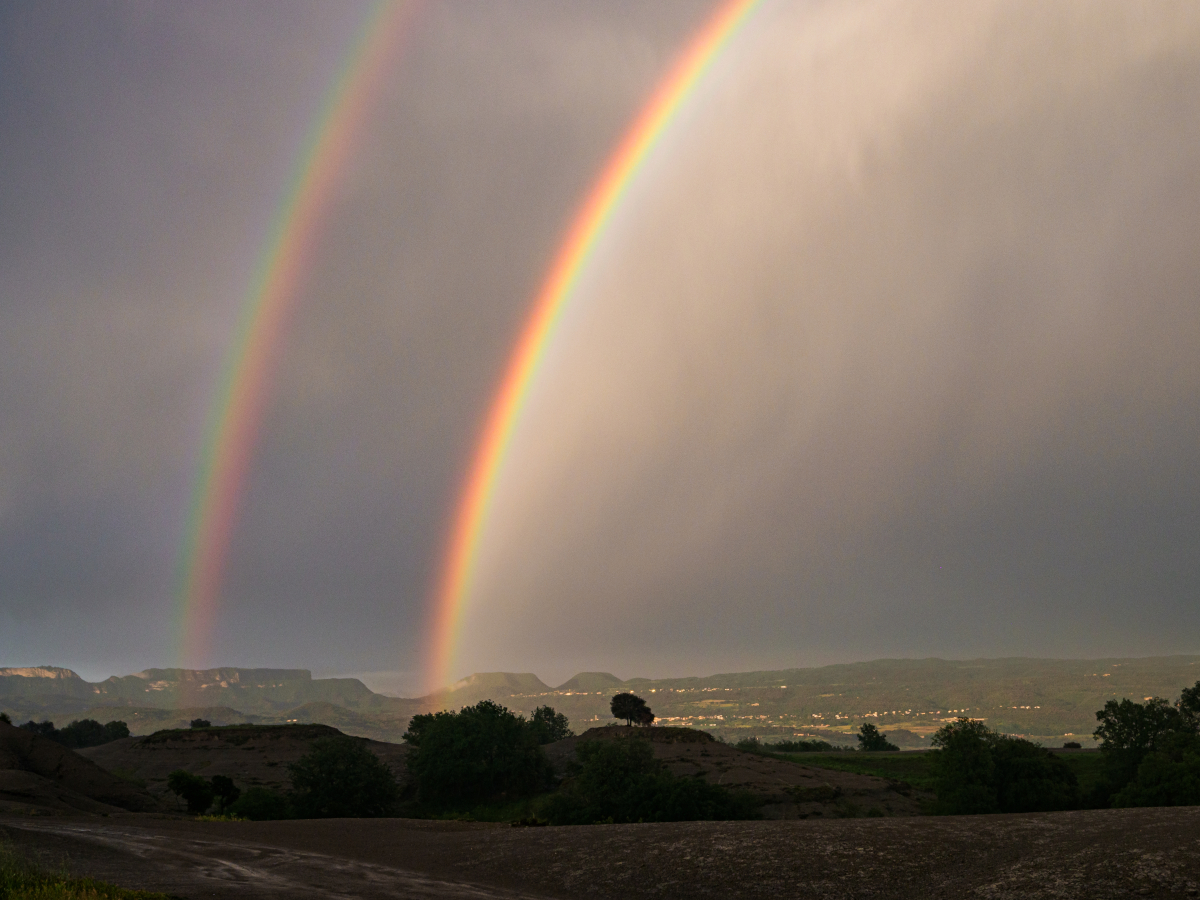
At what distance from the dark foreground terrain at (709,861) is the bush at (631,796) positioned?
17764 mm

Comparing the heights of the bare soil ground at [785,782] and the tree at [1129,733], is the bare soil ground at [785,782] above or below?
below

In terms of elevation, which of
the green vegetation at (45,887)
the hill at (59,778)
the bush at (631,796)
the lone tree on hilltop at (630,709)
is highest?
the green vegetation at (45,887)

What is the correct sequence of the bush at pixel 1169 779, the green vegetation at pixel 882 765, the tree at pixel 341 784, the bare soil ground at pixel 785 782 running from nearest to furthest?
the bush at pixel 1169 779 → the tree at pixel 341 784 → the bare soil ground at pixel 785 782 → the green vegetation at pixel 882 765

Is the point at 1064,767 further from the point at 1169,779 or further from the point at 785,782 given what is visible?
the point at 785,782

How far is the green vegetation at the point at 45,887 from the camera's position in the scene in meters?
17.7

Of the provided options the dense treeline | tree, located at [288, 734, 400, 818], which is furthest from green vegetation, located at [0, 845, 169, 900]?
the dense treeline

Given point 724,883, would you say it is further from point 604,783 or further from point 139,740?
point 139,740

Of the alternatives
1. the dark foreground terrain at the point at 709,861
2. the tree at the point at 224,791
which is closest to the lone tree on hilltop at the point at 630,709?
the tree at the point at 224,791

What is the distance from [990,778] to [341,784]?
176ft

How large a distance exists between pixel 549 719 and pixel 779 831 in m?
145

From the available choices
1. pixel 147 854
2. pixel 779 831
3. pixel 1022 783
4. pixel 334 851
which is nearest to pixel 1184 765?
pixel 1022 783

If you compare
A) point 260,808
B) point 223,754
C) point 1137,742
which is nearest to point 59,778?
point 260,808

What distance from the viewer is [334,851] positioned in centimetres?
3709

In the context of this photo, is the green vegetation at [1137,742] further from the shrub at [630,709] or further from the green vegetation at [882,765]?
the shrub at [630,709]
